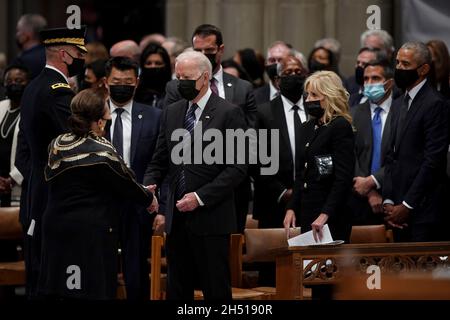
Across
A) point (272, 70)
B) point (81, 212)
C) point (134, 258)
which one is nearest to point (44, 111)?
point (81, 212)

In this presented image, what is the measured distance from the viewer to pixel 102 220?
832cm

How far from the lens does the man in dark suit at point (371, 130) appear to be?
10414mm

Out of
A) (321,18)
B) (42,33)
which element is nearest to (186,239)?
(42,33)

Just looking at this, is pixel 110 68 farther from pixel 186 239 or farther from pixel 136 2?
pixel 136 2

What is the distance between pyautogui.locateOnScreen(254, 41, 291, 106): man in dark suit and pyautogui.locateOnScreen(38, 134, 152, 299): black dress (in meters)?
2.92

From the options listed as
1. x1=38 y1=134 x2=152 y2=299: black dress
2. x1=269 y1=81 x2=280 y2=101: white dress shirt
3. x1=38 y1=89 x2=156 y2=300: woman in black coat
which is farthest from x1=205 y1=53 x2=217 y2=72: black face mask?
x1=38 y1=134 x2=152 y2=299: black dress

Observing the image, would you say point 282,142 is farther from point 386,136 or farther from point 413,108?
point 413,108

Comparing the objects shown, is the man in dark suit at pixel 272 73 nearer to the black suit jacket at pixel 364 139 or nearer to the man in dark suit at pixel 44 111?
the black suit jacket at pixel 364 139

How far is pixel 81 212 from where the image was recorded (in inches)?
326

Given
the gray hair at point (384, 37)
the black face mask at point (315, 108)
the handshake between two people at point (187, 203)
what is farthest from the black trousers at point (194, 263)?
the gray hair at point (384, 37)

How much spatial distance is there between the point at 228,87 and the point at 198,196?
1.73 meters

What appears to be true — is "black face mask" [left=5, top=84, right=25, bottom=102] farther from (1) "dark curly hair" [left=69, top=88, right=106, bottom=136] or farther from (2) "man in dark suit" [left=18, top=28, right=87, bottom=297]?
(1) "dark curly hair" [left=69, top=88, right=106, bottom=136]

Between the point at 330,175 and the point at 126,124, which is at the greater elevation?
the point at 126,124

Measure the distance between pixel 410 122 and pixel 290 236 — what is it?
117 centimetres
